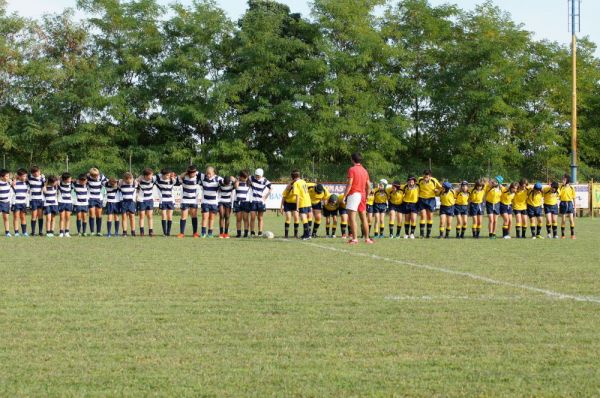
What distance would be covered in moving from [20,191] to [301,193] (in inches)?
281

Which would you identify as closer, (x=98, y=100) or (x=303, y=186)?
(x=303, y=186)

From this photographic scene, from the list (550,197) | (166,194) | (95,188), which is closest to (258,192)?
(166,194)

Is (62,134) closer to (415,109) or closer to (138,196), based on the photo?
(415,109)

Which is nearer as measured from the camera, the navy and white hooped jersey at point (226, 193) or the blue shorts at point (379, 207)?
the navy and white hooped jersey at point (226, 193)

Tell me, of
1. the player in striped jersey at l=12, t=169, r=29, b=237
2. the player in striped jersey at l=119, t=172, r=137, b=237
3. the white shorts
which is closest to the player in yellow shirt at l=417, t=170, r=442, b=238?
the white shorts

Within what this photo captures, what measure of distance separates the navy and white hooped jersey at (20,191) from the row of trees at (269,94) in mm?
23663

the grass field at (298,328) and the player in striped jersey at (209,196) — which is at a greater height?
the player in striped jersey at (209,196)

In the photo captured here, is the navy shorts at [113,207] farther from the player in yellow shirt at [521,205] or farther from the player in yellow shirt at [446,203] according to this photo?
the player in yellow shirt at [521,205]

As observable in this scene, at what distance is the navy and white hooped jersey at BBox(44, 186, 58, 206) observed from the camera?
2316cm

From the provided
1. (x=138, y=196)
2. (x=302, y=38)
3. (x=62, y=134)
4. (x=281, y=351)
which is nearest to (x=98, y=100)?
(x=62, y=134)

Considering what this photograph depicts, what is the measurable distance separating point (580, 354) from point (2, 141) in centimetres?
4562

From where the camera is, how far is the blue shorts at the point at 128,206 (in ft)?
75.5

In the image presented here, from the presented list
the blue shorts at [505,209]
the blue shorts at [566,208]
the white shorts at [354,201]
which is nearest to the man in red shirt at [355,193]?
the white shorts at [354,201]

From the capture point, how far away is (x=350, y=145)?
161 ft
